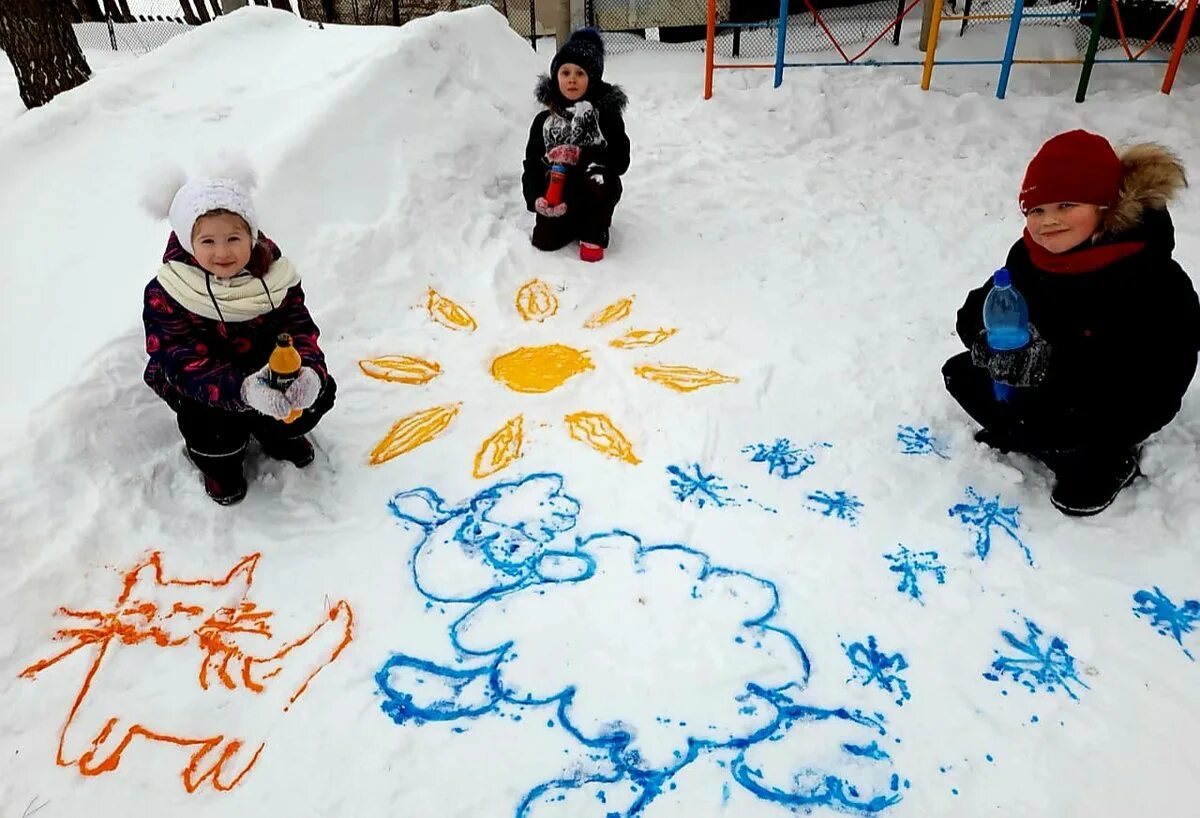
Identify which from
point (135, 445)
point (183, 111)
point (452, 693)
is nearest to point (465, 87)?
point (183, 111)

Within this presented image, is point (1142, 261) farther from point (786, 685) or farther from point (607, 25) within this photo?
point (607, 25)

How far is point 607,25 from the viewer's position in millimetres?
9609

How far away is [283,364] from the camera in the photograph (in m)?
2.44

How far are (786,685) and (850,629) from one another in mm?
282

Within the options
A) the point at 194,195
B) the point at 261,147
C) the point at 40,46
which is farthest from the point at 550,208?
the point at 40,46

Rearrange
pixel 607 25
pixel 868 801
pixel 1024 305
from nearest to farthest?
pixel 868 801 → pixel 1024 305 → pixel 607 25

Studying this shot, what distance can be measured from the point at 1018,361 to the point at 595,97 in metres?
2.58

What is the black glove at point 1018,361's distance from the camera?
2.54 metres

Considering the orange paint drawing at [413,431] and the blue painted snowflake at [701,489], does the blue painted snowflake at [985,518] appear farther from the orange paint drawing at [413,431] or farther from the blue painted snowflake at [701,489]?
the orange paint drawing at [413,431]

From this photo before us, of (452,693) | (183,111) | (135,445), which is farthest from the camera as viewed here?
(183,111)

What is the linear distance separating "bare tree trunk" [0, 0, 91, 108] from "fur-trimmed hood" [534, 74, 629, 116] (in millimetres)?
3909

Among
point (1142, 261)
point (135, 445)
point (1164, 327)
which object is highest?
point (1142, 261)

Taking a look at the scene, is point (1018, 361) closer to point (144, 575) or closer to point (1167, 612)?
point (1167, 612)

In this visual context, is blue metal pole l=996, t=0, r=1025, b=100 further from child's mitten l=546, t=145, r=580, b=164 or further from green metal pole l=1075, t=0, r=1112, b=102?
child's mitten l=546, t=145, r=580, b=164
